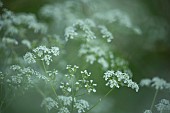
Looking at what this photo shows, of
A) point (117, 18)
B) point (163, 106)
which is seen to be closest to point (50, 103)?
point (163, 106)

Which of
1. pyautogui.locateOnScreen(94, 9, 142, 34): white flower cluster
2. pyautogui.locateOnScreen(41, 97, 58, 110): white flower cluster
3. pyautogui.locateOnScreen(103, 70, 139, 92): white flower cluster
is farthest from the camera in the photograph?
pyautogui.locateOnScreen(94, 9, 142, 34): white flower cluster

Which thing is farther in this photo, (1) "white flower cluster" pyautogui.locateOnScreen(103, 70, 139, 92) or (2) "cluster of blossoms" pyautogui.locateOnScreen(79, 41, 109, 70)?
(2) "cluster of blossoms" pyautogui.locateOnScreen(79, 41, 109, 70)

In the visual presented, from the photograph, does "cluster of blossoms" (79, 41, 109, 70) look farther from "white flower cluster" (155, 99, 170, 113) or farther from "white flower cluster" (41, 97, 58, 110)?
"white flower cluster" (155, 99, 170, 113)

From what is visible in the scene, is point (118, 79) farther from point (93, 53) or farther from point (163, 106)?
point (93, 53)

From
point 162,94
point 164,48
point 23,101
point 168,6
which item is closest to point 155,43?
point 164,48

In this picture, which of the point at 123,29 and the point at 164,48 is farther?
the point at 164,48

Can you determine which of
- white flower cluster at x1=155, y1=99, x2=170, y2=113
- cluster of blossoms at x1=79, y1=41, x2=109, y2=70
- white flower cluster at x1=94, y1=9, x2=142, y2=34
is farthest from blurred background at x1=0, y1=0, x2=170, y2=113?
white flower cluster at x1=155, y1=99, x2=170, y2=113

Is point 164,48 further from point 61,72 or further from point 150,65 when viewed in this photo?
point 61,72

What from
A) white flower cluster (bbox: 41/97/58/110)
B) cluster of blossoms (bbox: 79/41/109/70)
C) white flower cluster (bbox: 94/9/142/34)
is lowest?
white flower cluster (bbox: 41/97/58/110)

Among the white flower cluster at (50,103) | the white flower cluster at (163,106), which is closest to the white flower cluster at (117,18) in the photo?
the white flower cluster at (163,106)
